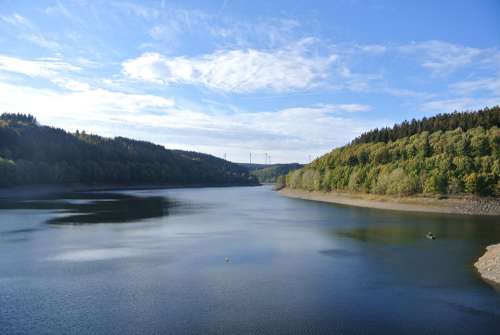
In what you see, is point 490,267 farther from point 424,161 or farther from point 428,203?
point 424,161

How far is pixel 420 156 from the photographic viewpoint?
81.8 metres

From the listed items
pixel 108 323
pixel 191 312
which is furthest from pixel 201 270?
pixel 108 323

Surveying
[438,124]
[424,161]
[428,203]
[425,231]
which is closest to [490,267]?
[425,231]

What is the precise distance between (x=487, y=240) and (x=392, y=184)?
3990 centimetres

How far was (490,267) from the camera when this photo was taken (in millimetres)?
23156

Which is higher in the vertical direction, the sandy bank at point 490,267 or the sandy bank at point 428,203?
the sandy bank at point 428,203

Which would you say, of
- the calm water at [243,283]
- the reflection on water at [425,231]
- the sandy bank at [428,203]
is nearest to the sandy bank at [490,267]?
the calm water at [243,283]

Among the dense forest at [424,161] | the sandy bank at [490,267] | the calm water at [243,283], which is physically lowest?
the calm water at [243,283]

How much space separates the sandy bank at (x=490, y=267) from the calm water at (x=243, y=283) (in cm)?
58

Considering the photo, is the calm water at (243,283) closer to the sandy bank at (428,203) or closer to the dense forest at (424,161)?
the sandy bank at (428,203)

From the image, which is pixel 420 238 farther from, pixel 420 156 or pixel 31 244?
pixel 420 156

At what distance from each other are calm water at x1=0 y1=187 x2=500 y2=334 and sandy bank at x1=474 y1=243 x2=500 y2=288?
58 cm

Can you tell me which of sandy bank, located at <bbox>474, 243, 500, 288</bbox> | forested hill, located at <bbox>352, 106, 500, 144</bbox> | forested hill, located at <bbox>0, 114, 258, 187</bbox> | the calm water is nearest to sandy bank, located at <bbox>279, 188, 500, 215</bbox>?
the calm water

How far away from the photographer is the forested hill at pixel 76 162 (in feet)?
350
